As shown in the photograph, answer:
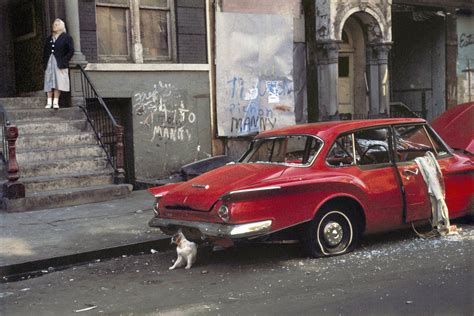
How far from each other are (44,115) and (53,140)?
82 cm

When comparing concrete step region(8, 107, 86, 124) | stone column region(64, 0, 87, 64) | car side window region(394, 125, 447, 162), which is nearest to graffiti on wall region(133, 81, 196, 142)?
concrete step region(8, 107, 86, 124)

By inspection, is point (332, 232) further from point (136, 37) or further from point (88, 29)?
point (136, 37)

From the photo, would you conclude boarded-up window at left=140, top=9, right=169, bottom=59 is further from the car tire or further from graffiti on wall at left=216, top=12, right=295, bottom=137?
the car tire

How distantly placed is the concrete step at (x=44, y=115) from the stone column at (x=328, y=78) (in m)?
6.50

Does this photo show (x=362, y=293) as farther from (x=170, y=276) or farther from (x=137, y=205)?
(x=137, y=205)

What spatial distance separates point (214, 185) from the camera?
670cm

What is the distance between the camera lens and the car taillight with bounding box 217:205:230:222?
249 inches

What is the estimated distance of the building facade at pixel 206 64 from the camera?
13180mm

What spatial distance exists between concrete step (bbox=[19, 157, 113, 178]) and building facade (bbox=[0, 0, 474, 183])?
1721mm

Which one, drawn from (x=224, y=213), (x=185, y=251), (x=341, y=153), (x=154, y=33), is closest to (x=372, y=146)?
(x=341, y=153)

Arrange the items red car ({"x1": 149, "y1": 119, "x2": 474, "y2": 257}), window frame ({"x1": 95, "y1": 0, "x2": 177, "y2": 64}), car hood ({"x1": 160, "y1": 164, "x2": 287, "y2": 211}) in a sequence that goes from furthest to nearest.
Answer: window frame ({"x1": 95, "y1": 0, "x2": 177, "y2": 64})
car hood ({"x1": 160, "y1": 164, "x2": 287, "y2": 211})
red car ({"x1": 149, "y1": 119, "x2": 474, "y2": 257})

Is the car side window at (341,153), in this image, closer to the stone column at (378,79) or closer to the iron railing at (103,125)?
the iron railing at (103,125)

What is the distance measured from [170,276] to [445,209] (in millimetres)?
3521

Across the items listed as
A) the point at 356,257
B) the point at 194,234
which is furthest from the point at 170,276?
the point at 356,257
